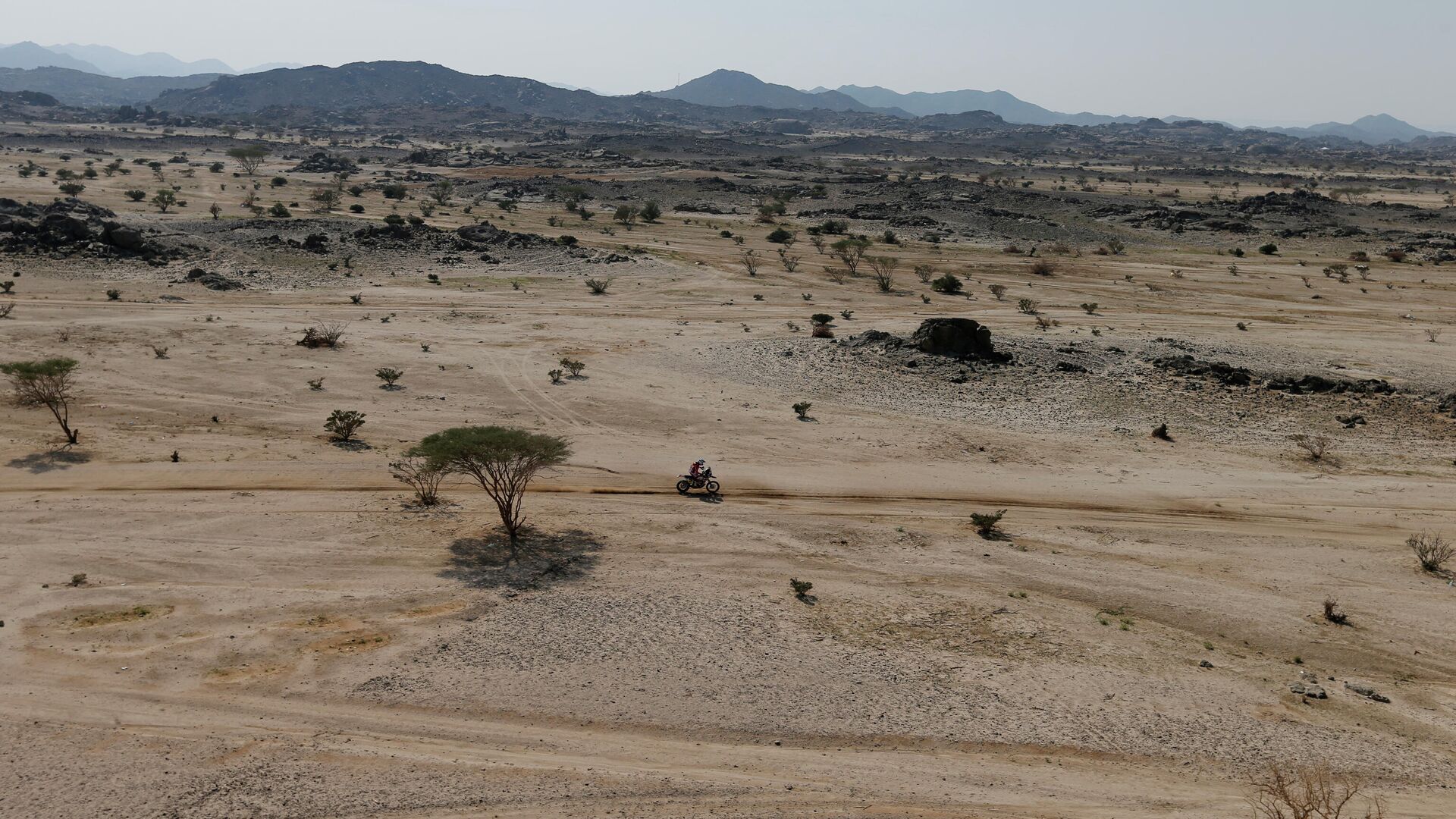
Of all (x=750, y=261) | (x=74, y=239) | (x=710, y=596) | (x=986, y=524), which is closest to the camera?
(x=710, y=596)

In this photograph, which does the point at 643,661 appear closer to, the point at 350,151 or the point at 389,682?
the point at 389,682

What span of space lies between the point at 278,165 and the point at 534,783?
129 m

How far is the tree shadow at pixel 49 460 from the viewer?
23.0 metres

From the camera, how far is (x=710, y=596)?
1781 centimetres

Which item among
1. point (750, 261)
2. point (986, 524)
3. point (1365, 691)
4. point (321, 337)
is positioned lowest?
point (1365, 691)

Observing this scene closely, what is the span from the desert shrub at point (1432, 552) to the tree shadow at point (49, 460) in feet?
107

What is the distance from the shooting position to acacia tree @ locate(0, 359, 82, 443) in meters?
24.8

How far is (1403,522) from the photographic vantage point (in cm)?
2239

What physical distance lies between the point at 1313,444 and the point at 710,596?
21153mm

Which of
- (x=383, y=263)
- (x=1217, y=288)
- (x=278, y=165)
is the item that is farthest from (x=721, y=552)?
(x=278, y=165)

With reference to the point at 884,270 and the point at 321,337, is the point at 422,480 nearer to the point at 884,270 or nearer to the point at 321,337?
the point at 321,337

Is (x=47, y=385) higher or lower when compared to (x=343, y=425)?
higher

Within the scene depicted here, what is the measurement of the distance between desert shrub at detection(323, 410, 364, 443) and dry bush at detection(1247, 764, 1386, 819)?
914 inches

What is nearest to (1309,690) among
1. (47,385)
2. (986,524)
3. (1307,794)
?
(1307,794)
